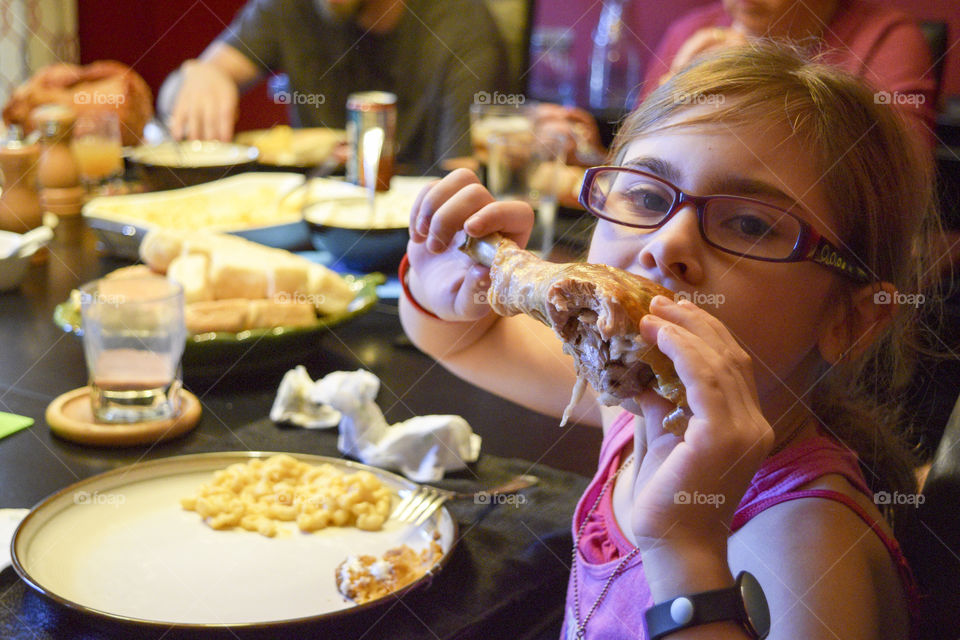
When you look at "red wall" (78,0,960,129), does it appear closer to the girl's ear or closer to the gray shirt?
the gray shirt

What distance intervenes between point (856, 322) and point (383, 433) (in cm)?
61

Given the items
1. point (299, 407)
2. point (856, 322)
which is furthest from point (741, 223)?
point (299, 407)

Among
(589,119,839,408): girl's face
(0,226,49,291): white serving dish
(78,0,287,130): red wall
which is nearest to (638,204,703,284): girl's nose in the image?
(589,119,839,408): girl's face

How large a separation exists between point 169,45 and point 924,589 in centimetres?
586

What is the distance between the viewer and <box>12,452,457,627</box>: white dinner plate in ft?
2.92

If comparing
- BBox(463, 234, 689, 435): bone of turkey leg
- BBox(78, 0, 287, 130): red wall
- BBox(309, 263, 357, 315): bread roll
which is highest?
BBox(463, 234, 689, 435): bone of turkey leg

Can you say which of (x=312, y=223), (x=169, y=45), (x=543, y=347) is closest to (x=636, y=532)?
(x=543, y=347)

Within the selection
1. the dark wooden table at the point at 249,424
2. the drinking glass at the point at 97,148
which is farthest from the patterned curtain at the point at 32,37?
the dark wooden table at the point at 249,424

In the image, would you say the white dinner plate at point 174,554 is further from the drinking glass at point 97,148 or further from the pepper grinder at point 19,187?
the drinking glass at point 97,148

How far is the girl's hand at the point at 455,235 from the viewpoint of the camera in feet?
3.62

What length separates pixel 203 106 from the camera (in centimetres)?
321

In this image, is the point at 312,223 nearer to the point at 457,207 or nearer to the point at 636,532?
the point at 457,207

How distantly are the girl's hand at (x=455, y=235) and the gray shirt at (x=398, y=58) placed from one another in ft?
7.68

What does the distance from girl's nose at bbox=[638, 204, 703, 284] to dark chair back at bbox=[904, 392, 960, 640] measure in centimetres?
34
